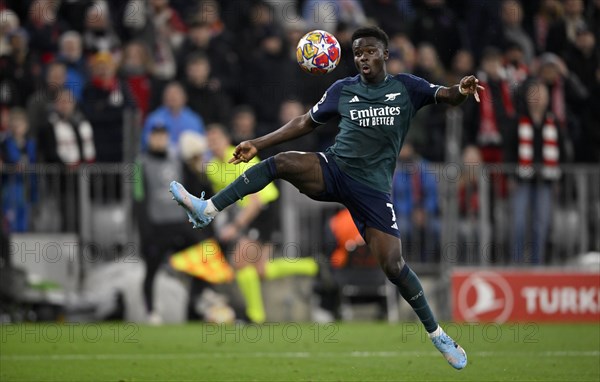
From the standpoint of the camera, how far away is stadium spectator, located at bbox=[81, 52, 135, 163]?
16938 millimetres

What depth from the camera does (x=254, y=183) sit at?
951 centimetres

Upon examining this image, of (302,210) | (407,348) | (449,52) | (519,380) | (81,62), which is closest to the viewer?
(519,380)

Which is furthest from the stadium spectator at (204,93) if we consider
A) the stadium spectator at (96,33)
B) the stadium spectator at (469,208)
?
the stadium spectator at (469,208)

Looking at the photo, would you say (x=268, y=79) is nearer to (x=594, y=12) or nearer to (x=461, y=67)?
(x=461, y=67)

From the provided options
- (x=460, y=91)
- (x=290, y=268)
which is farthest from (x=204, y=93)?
(x=460, y=91)

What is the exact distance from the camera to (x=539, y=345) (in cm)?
1281

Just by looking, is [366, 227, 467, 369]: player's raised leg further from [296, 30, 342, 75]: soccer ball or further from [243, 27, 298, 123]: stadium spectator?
[243, 27, 298, 123]: stadium spectator

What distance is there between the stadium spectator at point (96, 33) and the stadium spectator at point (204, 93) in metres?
1.69

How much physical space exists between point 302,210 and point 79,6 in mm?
5437

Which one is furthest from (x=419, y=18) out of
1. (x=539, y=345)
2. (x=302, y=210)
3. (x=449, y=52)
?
(x=539, y=345)

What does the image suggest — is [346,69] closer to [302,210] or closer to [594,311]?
[302,210]

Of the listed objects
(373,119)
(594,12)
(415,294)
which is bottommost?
(415,294)

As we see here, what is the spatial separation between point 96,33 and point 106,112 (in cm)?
195

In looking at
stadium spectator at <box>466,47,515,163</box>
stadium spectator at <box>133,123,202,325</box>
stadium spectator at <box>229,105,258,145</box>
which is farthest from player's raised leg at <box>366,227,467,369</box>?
stadium spectator at <box>466,47,515,163</box>
